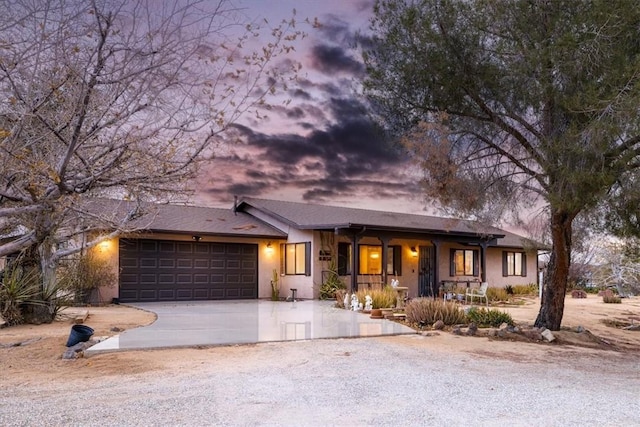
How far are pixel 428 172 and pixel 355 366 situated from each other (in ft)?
13.3

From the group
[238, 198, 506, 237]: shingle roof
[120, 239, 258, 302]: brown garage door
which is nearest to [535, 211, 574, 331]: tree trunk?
[238, 198, 506, 237]: shingle roof

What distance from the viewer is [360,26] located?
11539mm

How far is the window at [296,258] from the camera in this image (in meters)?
20.7

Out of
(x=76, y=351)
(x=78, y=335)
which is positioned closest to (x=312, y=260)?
(x=78, y=335)

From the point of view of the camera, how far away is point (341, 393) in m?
6.70

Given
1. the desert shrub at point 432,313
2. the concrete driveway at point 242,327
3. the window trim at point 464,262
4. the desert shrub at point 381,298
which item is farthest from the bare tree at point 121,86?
the window trim at point 464,262

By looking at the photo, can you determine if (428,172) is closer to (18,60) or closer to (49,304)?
(18,60)

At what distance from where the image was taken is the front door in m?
23.6

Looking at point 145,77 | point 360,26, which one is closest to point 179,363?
point 145,77

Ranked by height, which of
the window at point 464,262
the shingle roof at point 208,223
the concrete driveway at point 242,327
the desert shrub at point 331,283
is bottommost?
the concrete driveway at point 242,327

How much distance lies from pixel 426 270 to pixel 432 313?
10746 mm

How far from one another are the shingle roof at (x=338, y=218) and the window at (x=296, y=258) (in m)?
0.94

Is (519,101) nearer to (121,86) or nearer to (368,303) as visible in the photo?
(368,303)

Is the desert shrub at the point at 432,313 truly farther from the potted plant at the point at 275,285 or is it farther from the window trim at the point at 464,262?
the window trim at the point at 464,262
